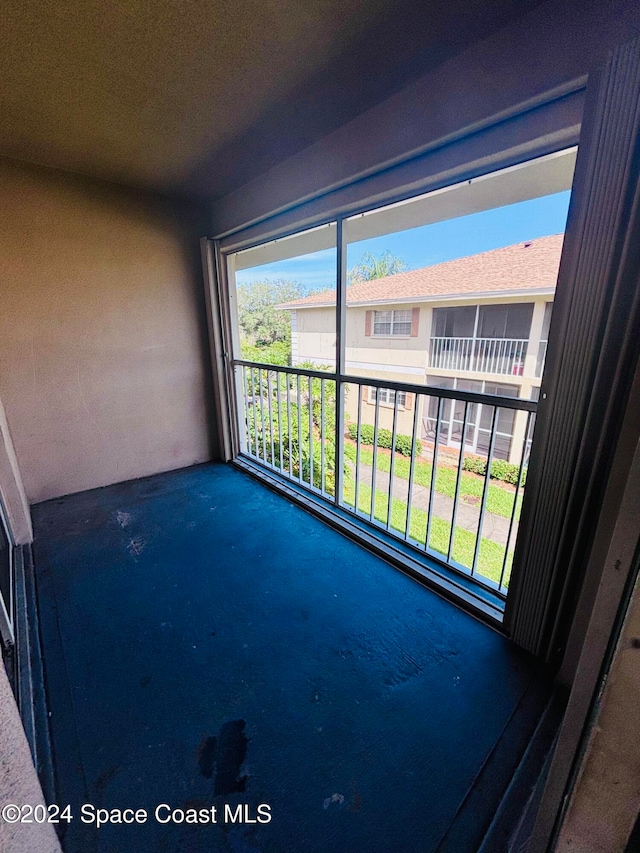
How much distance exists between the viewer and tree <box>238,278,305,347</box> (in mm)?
3252

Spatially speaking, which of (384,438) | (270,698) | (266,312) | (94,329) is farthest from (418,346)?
(270,698)

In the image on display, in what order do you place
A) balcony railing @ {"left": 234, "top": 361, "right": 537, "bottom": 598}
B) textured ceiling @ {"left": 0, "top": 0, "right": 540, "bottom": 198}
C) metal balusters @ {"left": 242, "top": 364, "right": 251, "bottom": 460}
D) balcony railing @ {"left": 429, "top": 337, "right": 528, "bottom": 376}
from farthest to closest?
metal balusters @ {"left": 242, "top": 364, "right": 251, "bottom": 460}, balcony railing @ {"left": 429, "top": 337, "right": 528, "bottom": 376}, balcony railing @ {"left": 234, "top": 361, "right": 537, "bottom": 598}, textured ceiling @ {"left": 0, "top": 0, "right": 540, "bottom": 198}

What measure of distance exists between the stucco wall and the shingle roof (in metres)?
1.40

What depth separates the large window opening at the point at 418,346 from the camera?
1.71 metres

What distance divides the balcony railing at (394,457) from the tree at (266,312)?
0.51 metres

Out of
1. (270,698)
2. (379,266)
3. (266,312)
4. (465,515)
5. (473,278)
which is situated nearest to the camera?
(270,698)

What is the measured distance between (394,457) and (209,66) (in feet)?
6.79

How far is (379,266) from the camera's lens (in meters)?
3.15

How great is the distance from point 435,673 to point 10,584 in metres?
2.04

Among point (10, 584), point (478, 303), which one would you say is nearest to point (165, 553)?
point (10, 584)

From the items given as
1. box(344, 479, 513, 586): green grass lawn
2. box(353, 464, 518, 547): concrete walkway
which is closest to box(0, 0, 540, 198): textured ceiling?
box(344, 479, 513, 586): green grass lawn

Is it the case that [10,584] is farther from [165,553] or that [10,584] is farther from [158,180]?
[158,180]

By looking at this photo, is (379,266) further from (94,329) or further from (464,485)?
(464,485)

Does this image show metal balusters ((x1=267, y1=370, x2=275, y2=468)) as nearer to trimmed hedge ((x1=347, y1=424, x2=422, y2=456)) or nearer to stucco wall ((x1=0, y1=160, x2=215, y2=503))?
stucco wall ((x1=0, y1=160, x2=215, y2=503))
